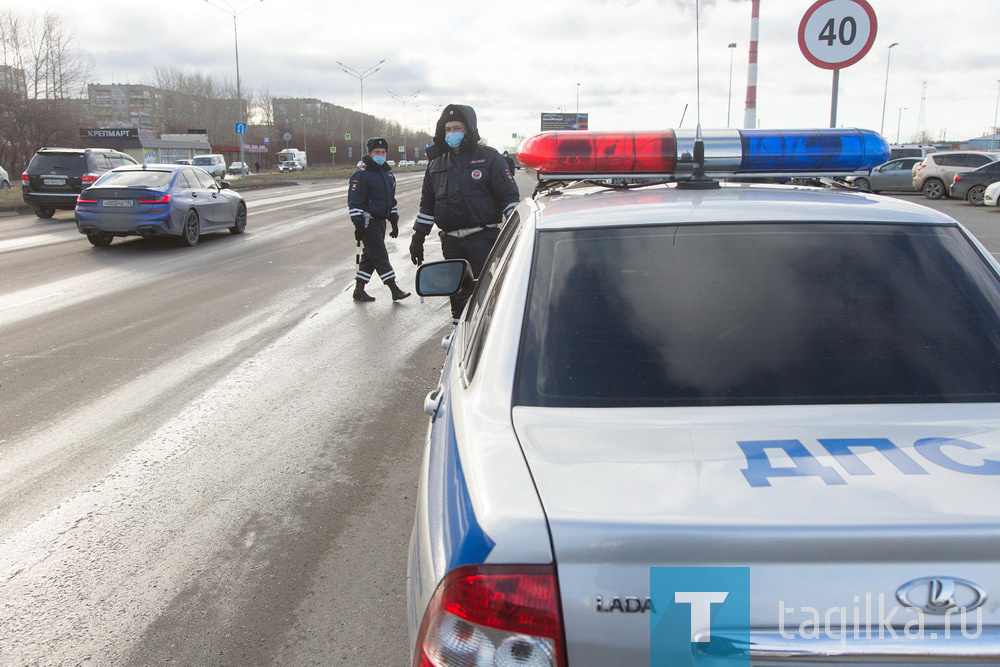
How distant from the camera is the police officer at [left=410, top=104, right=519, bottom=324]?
21.2 ft

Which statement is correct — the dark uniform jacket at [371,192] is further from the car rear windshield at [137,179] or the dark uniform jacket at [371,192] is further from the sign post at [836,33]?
the car rear windshield at [137,179]

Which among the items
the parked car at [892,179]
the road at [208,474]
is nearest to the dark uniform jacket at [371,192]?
the road at [208,474]

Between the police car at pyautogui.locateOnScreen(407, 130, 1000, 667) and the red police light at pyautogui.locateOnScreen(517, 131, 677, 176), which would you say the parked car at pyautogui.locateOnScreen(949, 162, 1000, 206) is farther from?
the police car at pyautogui.locateOnScreen(407, 130, 1000, 667)

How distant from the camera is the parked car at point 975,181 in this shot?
24266 mm

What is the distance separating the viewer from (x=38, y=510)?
376 cm

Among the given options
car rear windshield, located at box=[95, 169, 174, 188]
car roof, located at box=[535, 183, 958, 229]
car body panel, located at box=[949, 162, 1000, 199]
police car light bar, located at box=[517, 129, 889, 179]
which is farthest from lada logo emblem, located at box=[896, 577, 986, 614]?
car body panel, located at box=[949, 162, 1000, 199]

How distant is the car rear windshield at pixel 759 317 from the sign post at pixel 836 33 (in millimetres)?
4282

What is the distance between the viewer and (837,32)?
6.04 meters

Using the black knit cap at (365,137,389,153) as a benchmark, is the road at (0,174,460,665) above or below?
below

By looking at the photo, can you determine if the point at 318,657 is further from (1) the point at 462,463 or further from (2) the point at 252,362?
(2) the point at 252,362

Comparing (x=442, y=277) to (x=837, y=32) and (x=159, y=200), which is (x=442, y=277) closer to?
(x=837, y=32)

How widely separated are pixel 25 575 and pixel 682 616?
294cm

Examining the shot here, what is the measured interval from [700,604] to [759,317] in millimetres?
1021

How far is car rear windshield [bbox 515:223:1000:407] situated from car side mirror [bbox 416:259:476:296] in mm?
1448
